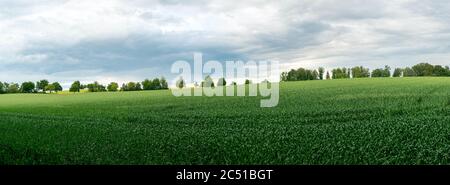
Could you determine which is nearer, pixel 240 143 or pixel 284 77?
pixel 240 143

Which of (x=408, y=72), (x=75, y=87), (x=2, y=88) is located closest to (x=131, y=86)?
(x=75, y=87)

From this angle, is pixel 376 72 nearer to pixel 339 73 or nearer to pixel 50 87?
pixel 339 73

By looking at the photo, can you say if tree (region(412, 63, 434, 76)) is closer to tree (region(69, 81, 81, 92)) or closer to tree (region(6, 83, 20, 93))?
tree (region(69, 81, 81, 92))

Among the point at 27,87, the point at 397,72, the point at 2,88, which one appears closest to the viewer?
the point at 27,87

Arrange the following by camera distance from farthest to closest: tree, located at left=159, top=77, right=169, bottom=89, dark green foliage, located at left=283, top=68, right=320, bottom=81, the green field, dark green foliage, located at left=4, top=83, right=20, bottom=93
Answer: dark green foliage, located at left=283, top=68, right=320, bottom=81 < dark green foliage, located at left=4, top=83, right=20, bottom=93 < tree, located at left=159, top=77, right=169, bottom=89 < the green field

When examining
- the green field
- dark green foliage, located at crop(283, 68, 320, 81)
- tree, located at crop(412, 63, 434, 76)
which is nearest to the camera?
the green field

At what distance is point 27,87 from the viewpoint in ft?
254

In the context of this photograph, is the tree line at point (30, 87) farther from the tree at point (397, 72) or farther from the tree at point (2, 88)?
the tree at point (397, 72)

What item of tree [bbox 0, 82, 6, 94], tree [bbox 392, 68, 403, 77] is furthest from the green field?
tree [bbox 392, 68, 403, 77]

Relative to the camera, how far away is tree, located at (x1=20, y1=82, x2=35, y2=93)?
76762 millimetres
